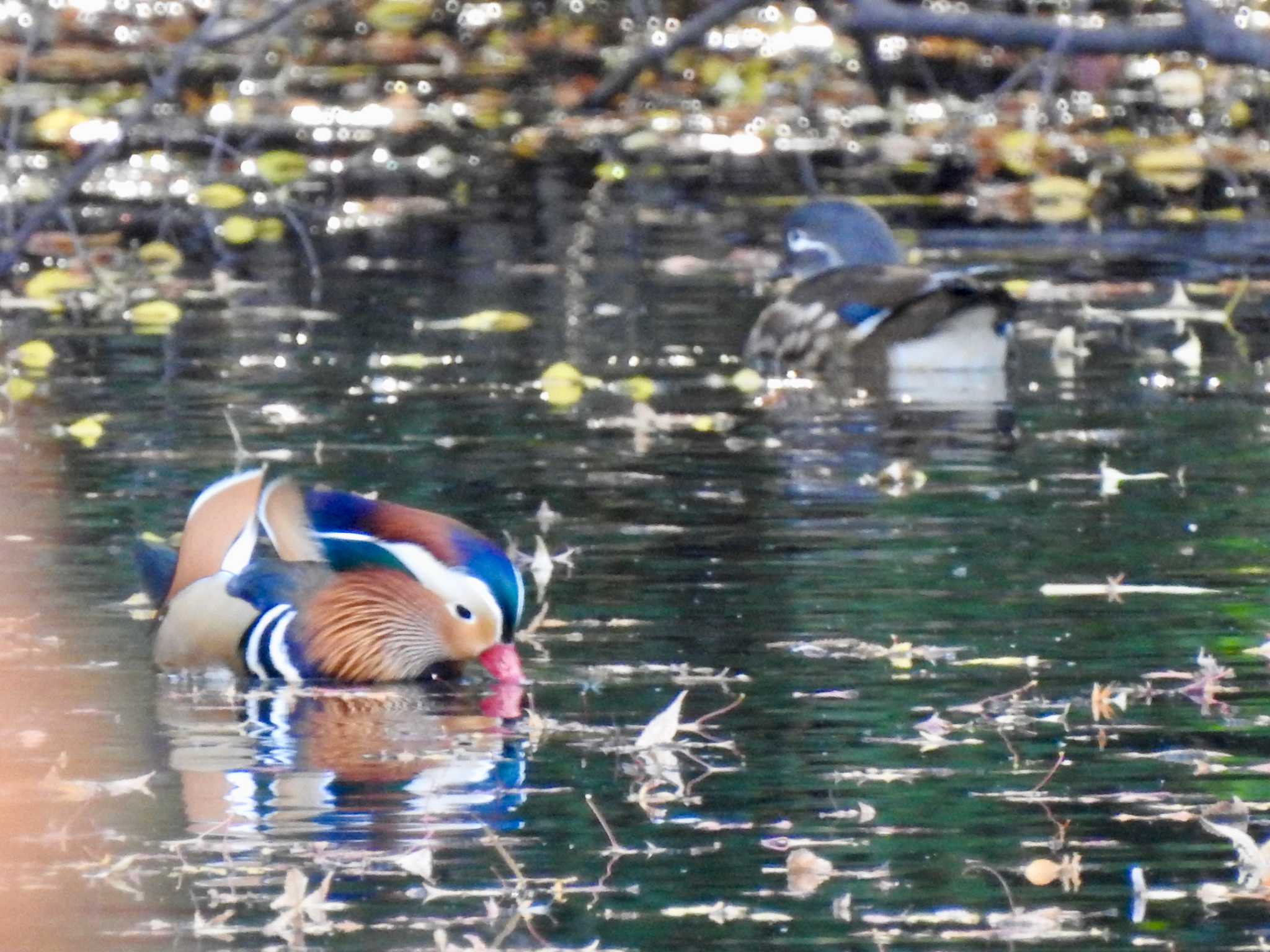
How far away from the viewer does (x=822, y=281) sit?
15672mm

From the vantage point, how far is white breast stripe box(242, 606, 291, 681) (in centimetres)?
885

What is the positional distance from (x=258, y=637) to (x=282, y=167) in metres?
14.0

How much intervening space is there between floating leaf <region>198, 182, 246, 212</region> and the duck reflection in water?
12224 millimetres

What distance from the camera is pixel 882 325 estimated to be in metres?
15.2

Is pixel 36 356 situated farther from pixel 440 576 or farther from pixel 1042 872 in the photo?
pixel 1042 872

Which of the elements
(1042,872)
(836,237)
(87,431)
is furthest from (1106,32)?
(1042,872)

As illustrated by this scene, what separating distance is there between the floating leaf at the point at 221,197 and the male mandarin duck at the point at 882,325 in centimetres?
589

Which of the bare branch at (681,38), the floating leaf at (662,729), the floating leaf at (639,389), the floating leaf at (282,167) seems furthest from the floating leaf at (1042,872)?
the floating leaf at (282,167)

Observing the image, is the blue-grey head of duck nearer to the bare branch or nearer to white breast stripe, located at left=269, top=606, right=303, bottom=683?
the bare branch

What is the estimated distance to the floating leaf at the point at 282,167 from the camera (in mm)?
21984

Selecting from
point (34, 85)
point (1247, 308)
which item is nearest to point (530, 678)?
point (1247, 308)

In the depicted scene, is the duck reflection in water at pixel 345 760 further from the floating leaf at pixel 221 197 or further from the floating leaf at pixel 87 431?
the floating leaf at pixel 221 197

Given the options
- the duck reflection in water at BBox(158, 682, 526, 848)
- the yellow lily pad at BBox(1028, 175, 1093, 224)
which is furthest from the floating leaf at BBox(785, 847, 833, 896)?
the yellow lily pad at BBox(1028, 175, 1093, 224)

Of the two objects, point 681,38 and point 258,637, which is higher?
point 681,38
